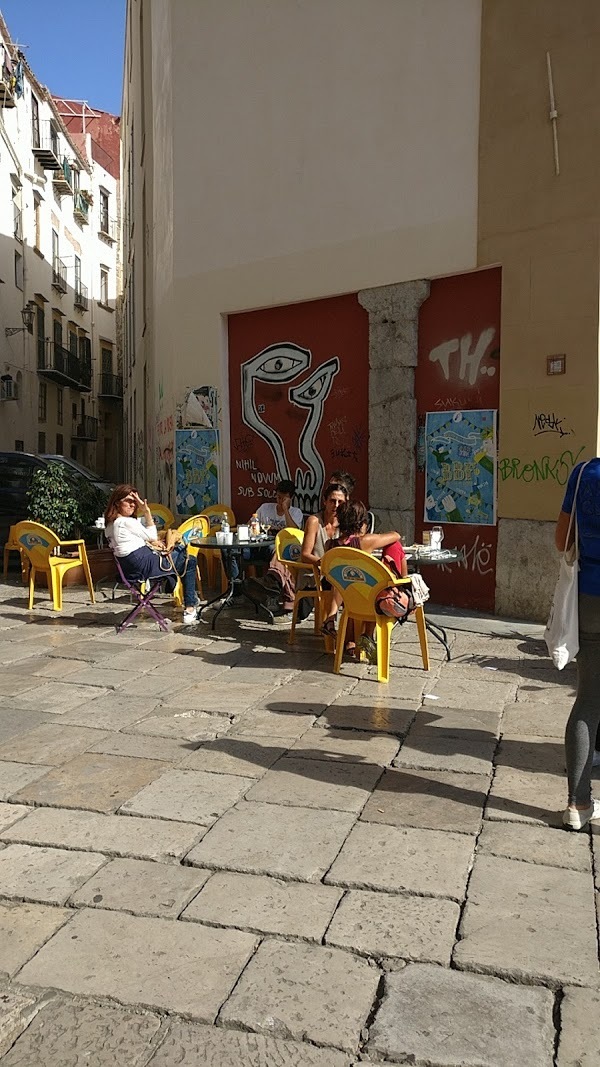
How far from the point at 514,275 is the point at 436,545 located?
104 inches

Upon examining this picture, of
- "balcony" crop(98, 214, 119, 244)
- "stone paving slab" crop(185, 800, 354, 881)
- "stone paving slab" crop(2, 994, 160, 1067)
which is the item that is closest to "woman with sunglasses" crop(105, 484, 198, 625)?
"stone paving slab" crop(185, 800, 354, 881)

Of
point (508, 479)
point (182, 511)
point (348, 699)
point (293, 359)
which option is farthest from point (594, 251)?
point (182, 511)

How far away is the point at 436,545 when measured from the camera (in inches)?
264

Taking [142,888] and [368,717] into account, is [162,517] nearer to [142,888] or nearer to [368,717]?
[368,717]

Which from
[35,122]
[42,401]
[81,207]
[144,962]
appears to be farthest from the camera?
[81,207]

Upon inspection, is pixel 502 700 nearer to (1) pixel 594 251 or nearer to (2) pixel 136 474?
(1) pixel 594 251

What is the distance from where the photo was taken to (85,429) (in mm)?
33156

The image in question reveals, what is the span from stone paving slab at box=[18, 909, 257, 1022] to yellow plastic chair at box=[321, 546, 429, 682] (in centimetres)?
307

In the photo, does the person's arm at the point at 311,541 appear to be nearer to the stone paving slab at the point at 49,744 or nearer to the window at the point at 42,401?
the stone paving slab at the point at 49,744

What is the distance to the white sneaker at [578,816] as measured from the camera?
350 centimetres

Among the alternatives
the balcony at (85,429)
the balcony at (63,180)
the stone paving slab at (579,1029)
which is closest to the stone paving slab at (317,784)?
the stone paving slab at (579,1029)

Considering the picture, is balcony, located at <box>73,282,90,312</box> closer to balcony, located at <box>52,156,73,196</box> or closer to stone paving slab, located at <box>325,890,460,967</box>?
balcony, located at <box>52,156,73,196</box>

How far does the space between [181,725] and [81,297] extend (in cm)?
2930

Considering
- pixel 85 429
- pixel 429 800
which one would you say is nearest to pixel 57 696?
pixel 429 800
